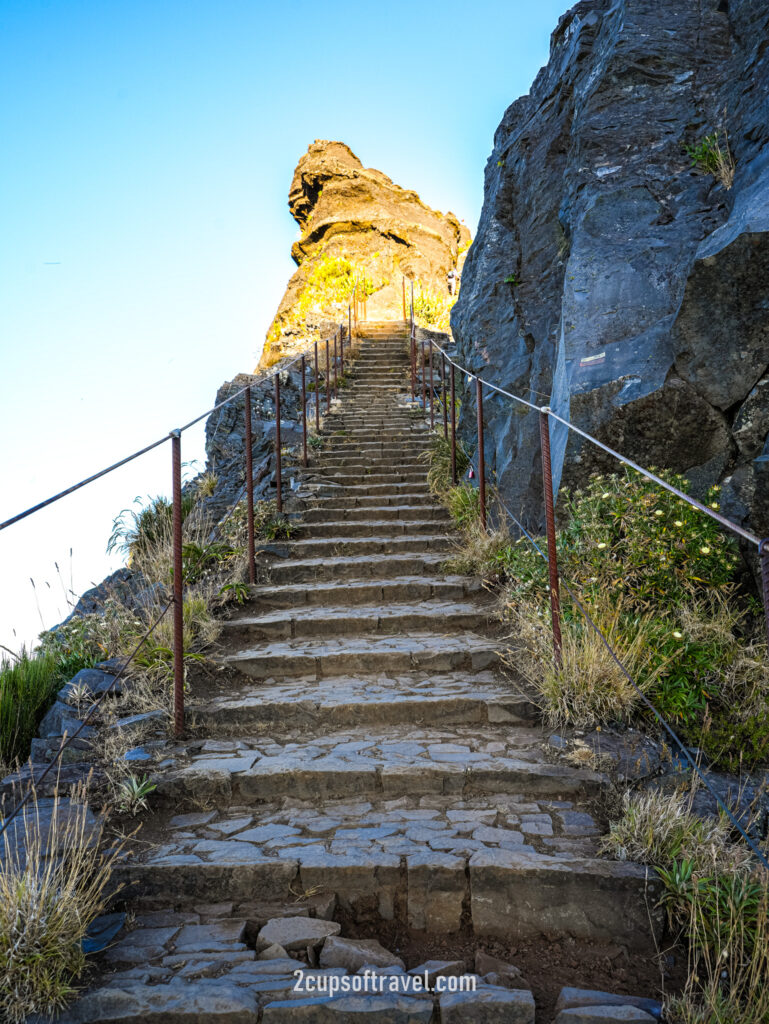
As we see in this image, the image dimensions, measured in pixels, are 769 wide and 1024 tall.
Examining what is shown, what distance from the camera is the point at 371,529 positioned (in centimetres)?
645

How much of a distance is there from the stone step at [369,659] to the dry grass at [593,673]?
1.73 feet

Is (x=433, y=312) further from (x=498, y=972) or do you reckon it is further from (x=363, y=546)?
(x=498, y=972)

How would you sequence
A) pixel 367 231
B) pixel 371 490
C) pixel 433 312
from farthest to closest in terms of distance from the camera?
pixel 367 231, pixel 433 312, pixel 371 490

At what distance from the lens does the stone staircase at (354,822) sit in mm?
2072

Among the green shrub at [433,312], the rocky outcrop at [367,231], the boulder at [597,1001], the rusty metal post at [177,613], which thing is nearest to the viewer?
the boulder at [597,1001]

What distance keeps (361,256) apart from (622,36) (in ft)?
67.9

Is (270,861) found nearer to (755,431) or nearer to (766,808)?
(766,808)

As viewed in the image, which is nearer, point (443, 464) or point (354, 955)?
point (354, 955)

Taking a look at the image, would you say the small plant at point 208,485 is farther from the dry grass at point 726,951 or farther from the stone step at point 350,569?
the dry grass at point 726,951

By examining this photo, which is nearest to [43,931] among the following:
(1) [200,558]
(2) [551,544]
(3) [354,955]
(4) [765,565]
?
(3) [354,955]

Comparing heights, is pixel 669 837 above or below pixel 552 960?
above

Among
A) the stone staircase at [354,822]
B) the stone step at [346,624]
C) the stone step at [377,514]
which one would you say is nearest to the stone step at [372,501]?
the stone step at [377,514]

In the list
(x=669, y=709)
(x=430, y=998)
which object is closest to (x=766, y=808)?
(x=669, y=709)

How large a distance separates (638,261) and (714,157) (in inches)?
40.2
